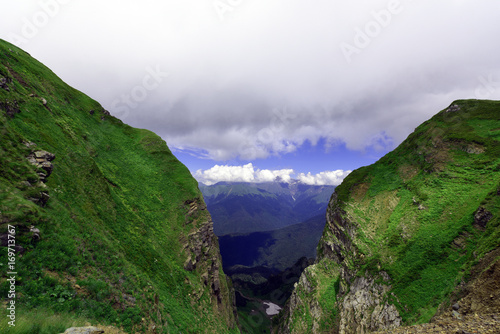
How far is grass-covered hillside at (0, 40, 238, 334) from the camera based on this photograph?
1217 cm

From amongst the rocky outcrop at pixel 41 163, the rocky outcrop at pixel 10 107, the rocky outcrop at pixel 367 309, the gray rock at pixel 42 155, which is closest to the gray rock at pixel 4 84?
the rocky outcrop at pixel 10 107

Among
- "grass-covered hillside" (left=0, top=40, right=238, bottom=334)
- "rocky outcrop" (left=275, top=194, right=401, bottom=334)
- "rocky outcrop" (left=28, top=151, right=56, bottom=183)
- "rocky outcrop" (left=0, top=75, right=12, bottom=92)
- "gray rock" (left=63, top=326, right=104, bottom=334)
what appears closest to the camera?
"gray rock" (left=63, top=326, right=104, bottom=334)

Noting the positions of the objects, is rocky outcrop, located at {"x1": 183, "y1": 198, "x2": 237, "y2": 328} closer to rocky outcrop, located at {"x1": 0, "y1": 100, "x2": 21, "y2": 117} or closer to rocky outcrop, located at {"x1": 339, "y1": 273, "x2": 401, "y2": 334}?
rocky outcrop, located at {"x1": 339, "y1": 273, "x2": 401, "y2": 334}

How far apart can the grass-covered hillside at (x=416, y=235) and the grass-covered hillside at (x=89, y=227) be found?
30.0 metres

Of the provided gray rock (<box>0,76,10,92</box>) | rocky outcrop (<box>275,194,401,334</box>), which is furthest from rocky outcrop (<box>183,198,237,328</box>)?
gray rock (<box>0,76,10,92</box>)

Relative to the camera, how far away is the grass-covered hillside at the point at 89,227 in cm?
1217

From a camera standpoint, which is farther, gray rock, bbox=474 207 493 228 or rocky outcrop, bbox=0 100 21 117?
gray rock, bbox=474 207 493 228

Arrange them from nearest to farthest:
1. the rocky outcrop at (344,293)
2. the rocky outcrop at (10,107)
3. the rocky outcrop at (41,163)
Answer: the rocky outcrop at (41,163), the rocky outcrop at (10,107), the rocky outcrop at (344,293)

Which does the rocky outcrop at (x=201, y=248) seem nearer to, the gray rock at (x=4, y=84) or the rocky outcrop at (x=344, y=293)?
the rocky outcrop at (x=344, y=293)

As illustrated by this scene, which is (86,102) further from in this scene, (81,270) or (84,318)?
(84,318)

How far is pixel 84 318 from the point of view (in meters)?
11.8

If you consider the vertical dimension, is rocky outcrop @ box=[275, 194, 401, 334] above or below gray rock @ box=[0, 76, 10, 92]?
below

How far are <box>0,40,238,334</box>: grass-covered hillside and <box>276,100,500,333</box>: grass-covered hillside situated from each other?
98.4 feet

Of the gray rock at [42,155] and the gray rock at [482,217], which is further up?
the gray rock at [42,155]
